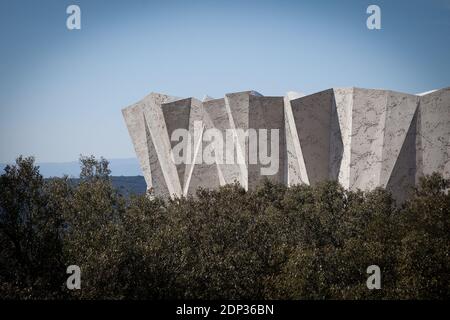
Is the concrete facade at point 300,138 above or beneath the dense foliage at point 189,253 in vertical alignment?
above

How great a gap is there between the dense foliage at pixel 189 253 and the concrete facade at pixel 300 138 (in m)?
12.3

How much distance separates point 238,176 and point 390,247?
22669mm

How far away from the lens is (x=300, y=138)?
4159cm

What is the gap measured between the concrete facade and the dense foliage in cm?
1231

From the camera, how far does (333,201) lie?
115 ft

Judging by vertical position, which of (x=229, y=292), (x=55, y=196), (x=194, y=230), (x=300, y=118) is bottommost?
(x=229, y=292)

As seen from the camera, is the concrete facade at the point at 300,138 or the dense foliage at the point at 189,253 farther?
the concrete facade at the point at 300,138

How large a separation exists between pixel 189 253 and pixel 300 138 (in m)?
21.4

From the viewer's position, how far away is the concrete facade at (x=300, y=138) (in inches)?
1518
